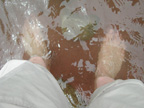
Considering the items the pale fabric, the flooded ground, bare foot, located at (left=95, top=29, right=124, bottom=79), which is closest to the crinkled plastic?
the flooded ground

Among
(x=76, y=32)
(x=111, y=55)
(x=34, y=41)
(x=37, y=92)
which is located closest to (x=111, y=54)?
(x=111, y=55)

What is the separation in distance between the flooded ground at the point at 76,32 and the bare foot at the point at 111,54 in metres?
0.05

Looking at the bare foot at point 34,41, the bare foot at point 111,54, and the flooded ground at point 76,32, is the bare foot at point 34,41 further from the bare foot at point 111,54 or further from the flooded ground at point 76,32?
the bare foot at point 111,54

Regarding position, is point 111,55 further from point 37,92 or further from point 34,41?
point 37,92

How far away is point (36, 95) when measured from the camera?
0.85 meters

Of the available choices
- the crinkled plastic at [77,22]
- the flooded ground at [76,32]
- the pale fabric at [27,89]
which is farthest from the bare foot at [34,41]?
the pale fabric at [27,89]

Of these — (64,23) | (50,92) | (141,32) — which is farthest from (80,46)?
(50,92)

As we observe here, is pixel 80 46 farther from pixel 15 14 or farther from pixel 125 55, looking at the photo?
pixel 15 14

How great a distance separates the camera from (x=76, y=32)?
65.8 inches

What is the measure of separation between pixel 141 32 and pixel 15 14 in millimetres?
1421

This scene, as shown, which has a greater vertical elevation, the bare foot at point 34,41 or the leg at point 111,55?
the bare foot at point 34,41

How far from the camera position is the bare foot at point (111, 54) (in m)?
1.63

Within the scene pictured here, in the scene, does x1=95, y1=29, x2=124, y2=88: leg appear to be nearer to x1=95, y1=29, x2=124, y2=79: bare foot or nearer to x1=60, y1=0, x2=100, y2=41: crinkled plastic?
x1=95, y1=29, x2=124, y2=79: bare foot

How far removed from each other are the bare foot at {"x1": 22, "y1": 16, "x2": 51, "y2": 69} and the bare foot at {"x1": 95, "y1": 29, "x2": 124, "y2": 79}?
0.59 meters
